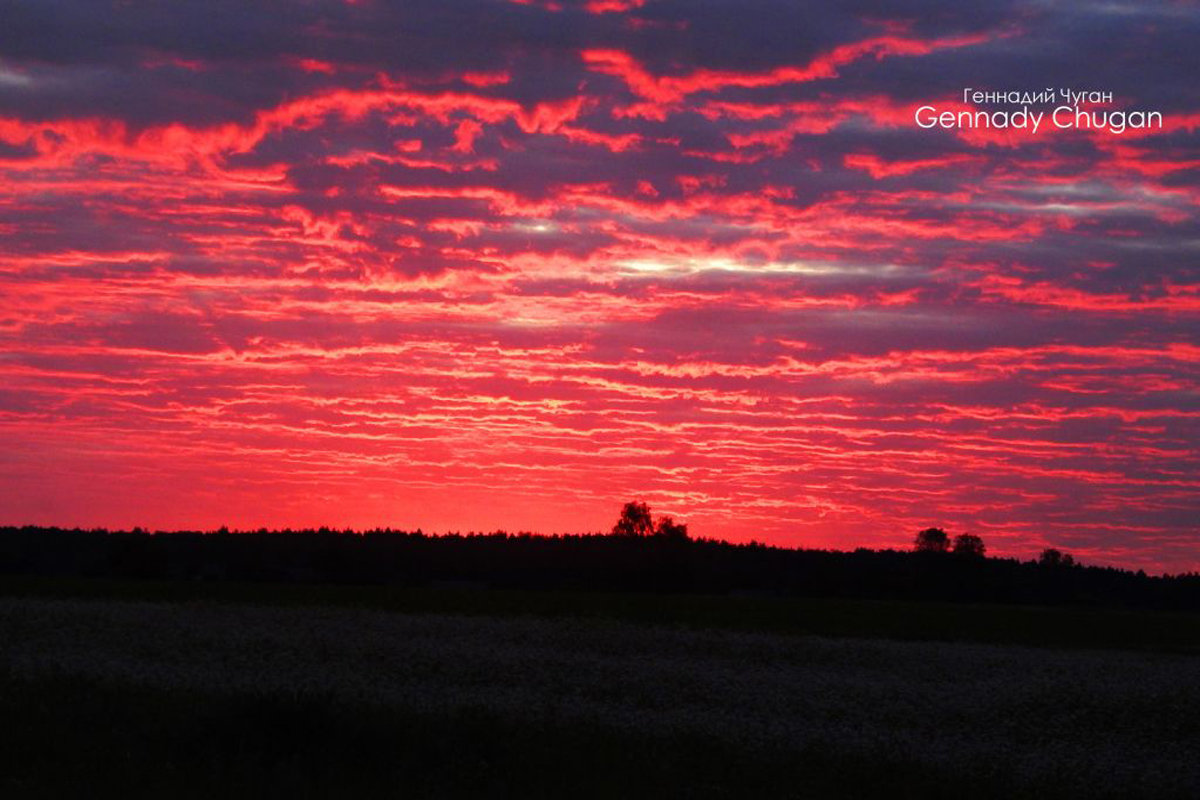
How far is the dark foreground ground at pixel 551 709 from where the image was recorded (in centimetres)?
1678

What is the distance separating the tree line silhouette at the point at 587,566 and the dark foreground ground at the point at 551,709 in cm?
3976

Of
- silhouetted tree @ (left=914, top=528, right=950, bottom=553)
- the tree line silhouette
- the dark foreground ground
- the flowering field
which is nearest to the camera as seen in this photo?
the dark foreground ground

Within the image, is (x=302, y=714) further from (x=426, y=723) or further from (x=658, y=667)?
(x=658, y=667)

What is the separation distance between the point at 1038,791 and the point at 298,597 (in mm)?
39297

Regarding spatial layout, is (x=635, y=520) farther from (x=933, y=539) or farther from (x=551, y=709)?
(x=551, y=709)

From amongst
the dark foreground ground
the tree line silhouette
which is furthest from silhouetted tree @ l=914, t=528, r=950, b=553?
the dark foreground ground

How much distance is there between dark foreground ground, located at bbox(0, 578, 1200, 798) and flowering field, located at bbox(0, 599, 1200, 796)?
10cm

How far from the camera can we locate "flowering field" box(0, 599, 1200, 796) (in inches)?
788

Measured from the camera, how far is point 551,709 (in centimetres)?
2139

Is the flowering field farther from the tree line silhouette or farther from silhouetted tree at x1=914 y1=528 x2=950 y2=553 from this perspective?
silhouetted tree at x1=914 y1=528 x2=950 y2=553

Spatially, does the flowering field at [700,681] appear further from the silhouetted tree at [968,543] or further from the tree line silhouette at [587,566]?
the silhouetted tree at [968,543]

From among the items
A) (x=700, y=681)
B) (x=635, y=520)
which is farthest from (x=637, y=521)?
(x=700, y=681)

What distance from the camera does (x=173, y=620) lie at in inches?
1421

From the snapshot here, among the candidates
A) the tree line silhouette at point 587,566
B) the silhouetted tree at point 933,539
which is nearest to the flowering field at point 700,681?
the tree line silhouette at point 587,566
